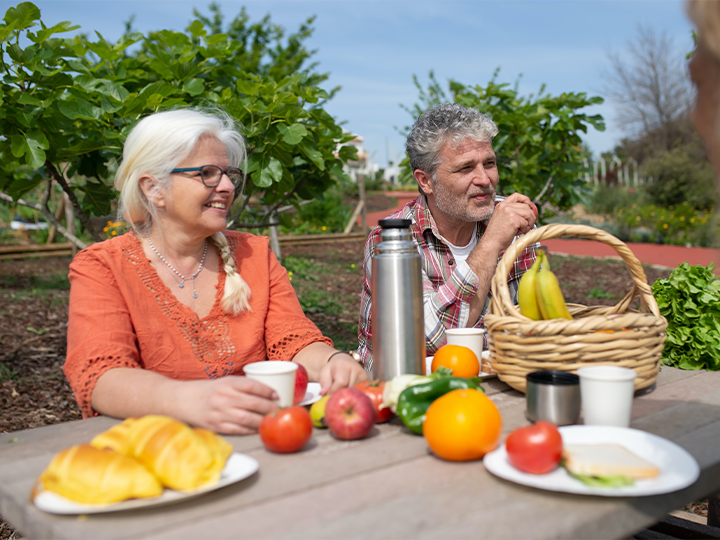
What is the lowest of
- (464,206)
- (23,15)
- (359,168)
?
(464,206)

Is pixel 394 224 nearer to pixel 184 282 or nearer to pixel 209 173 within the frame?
pixel 209 173

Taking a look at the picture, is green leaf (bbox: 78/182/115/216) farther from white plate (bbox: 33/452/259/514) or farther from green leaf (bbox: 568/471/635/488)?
green leaf (bbox: 568/471/635/488)

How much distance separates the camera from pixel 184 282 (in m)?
2.16

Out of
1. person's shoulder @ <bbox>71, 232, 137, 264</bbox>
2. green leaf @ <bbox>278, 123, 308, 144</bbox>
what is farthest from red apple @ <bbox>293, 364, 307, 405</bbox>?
green leaf @ <bbox>278, 123, 308, 144</bbox>

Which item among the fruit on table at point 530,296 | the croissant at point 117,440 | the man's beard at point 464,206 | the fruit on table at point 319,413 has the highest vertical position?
the man's beard at point 464,206

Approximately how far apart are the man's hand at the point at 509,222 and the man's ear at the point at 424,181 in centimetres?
44

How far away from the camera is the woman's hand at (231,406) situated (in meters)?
1.41

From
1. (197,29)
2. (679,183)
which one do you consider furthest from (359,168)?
(197,29)

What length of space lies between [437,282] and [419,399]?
143 cm

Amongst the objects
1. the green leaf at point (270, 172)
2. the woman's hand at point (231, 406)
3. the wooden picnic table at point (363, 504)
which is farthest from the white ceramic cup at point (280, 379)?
the green leaf at point (270, 172)

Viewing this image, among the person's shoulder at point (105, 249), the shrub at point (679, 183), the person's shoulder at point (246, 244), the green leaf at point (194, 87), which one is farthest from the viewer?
the shrub at point (679, 183)

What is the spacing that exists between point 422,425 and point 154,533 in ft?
2.11

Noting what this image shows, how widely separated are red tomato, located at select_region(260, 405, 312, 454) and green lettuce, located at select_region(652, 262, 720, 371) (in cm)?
163

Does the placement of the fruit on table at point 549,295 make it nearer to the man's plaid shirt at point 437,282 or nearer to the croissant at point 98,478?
the man's plaid shirt at point 437,282
